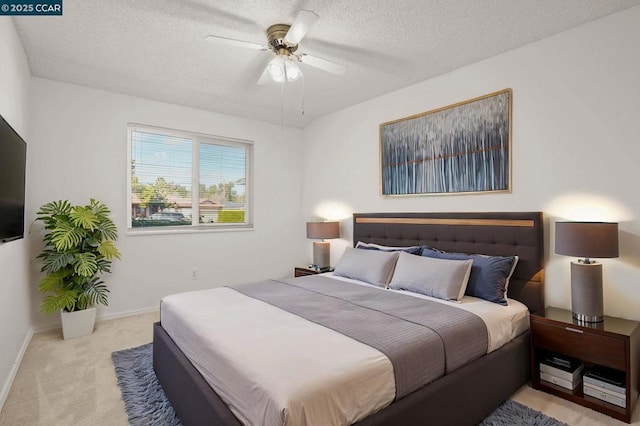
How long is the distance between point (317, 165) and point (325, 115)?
2.41ft

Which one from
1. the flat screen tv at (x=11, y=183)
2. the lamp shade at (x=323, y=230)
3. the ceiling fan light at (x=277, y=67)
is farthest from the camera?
the lamp shade at (x=323, y=230)

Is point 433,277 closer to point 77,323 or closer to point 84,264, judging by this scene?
point 84,264

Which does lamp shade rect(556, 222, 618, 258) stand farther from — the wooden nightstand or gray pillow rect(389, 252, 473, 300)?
gray pillow rect(389, 252, 473, 300)

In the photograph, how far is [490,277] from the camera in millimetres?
→ 2621

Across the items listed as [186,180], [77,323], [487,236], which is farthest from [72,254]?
[487,236]

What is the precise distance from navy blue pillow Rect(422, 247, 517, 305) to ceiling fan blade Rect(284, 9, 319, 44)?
220cm

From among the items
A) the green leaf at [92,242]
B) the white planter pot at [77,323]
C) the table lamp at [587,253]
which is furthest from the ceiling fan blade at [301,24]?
the white planter pot at [77,323]

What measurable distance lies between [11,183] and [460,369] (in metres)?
3.00

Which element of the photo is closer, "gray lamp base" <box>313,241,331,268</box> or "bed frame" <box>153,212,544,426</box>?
"bed frame" <box>153,212,544,426</box>

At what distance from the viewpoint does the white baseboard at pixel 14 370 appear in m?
2.15

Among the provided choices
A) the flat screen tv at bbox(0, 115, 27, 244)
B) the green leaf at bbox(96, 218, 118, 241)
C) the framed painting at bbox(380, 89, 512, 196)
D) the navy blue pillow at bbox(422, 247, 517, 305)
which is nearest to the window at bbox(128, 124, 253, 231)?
the green leaf at bbox(96, 218, 118, 241)

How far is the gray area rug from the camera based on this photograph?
6.43 feet

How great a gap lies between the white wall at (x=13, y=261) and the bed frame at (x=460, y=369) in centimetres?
96

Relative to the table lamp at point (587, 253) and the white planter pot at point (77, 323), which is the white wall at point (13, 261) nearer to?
the white planter pot at point (77, 323)
